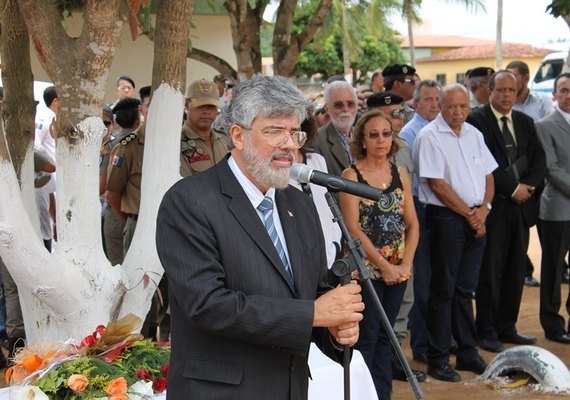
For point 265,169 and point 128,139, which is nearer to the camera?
point 265,169

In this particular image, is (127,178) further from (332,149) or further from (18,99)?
(18,99)

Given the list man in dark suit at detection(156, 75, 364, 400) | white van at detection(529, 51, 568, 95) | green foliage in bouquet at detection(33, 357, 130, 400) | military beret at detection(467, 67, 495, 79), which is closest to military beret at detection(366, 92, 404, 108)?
military beret at detection(467, 67, 495, 79)

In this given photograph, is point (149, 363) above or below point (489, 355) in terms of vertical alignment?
above

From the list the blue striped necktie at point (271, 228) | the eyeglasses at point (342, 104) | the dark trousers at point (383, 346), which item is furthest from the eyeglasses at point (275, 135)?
the eyeglasses at point (342, 104)

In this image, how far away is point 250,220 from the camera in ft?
9.44

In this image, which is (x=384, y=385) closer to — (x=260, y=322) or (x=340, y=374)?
(x=340, y=374)

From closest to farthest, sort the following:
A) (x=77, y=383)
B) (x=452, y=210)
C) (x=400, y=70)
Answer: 1. (x=77, y=383)
2. (x=452, y=210)
3. (x=400, y=70)

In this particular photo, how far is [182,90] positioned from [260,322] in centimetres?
207

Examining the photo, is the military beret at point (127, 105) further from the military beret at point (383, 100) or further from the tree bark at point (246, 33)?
the military beret at point (383, 100)

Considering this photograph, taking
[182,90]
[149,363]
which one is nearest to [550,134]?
[182,90]

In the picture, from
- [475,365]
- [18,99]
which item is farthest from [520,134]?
[18,99]

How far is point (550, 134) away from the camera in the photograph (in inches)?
307

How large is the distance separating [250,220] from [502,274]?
5.26m

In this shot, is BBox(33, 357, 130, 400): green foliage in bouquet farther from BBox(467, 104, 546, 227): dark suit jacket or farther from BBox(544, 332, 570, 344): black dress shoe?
BBox(544, 332, 570, 344): black dress shoe
